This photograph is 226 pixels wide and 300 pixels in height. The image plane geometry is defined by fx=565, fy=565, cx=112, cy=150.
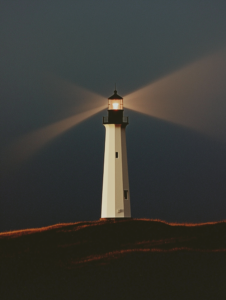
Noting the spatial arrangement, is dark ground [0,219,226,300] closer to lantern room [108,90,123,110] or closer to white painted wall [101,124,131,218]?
white painted wall [101,124,131,218]

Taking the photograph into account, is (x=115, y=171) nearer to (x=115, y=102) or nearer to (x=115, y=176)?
(x=115, y=176)

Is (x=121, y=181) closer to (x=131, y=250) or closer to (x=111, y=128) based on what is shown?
(x=111, y=128)

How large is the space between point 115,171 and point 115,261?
431 inches

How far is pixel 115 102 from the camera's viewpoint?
138 ft

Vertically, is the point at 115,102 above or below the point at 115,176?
above

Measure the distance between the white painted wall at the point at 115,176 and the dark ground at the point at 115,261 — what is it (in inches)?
59.0

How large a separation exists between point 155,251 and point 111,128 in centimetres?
1174

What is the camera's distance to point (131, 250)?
108 ft

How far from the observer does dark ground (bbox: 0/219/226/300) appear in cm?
2680

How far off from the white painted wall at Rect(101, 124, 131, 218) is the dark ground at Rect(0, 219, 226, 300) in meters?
1.50

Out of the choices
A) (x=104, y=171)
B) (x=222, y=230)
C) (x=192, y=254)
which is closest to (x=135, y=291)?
(x=192, y=254)

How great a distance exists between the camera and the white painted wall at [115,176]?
40416mm

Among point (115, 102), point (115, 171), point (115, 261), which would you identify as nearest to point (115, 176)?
point (115, 171)

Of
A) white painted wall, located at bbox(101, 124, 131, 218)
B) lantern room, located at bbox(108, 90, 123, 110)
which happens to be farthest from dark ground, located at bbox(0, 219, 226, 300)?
lantern room, located at bbox(108, 90, 123, 110)
